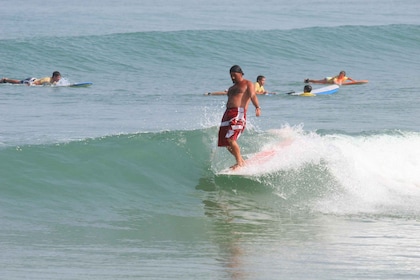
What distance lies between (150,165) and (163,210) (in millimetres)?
2048

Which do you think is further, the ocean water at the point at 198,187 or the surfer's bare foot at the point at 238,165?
the surfer's bare foot at the point at 238,165

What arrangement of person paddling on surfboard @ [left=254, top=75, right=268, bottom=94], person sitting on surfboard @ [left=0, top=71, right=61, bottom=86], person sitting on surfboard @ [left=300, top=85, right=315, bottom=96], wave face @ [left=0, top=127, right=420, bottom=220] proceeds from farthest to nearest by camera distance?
person sitting on surfboard @ [left=0, top=71, right=61, bottom=86] < person sitting on surfboard @ [left=300, top=85, right=315, bottom=96] < person paddling on surfboard @ [left=254, top=75, right=268, bottom=94] < wave face @ [left=0, top=127, right=420, bottom=220]

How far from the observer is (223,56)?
37.3 meters

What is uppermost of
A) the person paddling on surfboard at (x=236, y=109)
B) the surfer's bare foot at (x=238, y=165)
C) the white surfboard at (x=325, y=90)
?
the person paddling on surfboard at (x=236, y=109)

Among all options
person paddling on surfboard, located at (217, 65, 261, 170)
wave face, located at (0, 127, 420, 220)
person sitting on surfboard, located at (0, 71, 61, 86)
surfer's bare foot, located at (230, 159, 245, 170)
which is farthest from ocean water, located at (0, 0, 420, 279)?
person paddling on surfboard, located at (217, 65, 261, 170)

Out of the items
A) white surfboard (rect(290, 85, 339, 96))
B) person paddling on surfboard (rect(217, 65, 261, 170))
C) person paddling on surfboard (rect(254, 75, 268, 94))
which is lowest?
white surfboard (rect(290, 85, 339, 96))

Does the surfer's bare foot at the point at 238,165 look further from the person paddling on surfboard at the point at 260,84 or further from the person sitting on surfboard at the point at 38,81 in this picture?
the person sitting on surfboard at the point at 38,81

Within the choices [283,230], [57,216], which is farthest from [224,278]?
[57,216]

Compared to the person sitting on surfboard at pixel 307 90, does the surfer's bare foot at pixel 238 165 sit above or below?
above

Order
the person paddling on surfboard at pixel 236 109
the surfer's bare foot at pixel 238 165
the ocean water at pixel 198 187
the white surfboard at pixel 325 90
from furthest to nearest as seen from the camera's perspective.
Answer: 1. the white surfboard at pixel 325 90
2. the surfer's bare foot at pixel 238 165
3. the person paddling on surfboard at pixel 236 109
4. the ocean water at pixel 198 187

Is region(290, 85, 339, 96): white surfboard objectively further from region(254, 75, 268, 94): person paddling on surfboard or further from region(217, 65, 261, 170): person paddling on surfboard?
region(217, 65, 261, 170): person paddling on surfboard

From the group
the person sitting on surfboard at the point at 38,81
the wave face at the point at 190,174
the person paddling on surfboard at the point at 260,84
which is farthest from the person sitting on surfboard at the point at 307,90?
the wave face at the point at 190,174

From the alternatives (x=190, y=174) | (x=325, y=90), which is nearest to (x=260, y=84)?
(x=325, y=90)

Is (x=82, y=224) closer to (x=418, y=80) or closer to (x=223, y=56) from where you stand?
(x=418, y=80)
